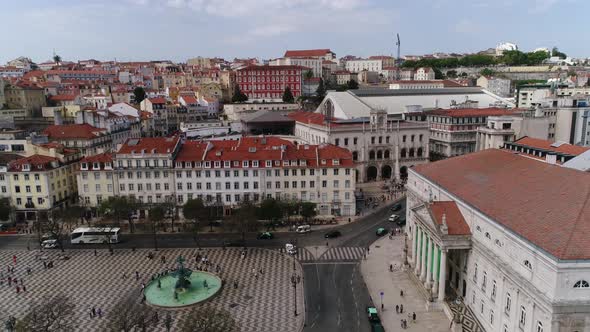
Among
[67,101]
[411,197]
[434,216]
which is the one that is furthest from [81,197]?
[67,101]

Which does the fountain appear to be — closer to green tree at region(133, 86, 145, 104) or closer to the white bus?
the white bus

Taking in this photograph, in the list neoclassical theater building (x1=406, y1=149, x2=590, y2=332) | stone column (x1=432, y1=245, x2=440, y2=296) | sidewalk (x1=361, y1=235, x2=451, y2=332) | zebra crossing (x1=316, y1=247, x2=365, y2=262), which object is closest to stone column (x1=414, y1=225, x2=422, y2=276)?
neoclassical theater building (x1=406, y1=149, x2=590, y2=332)

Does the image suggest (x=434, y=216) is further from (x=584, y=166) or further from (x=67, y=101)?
(x=67, y=101)

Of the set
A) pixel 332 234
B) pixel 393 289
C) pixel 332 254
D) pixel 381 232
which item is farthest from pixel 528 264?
pixel 332 234

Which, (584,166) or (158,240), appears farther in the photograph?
(158,240)

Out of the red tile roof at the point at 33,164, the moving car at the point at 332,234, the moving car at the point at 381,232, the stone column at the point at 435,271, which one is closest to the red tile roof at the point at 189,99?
the red tile roof at the point at 33,164

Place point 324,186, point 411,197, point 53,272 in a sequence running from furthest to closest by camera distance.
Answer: point 324,186 → point 411,197 → point 53,272

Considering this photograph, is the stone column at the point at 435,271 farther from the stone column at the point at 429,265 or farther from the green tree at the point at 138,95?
the green tree at the point at 138,95
